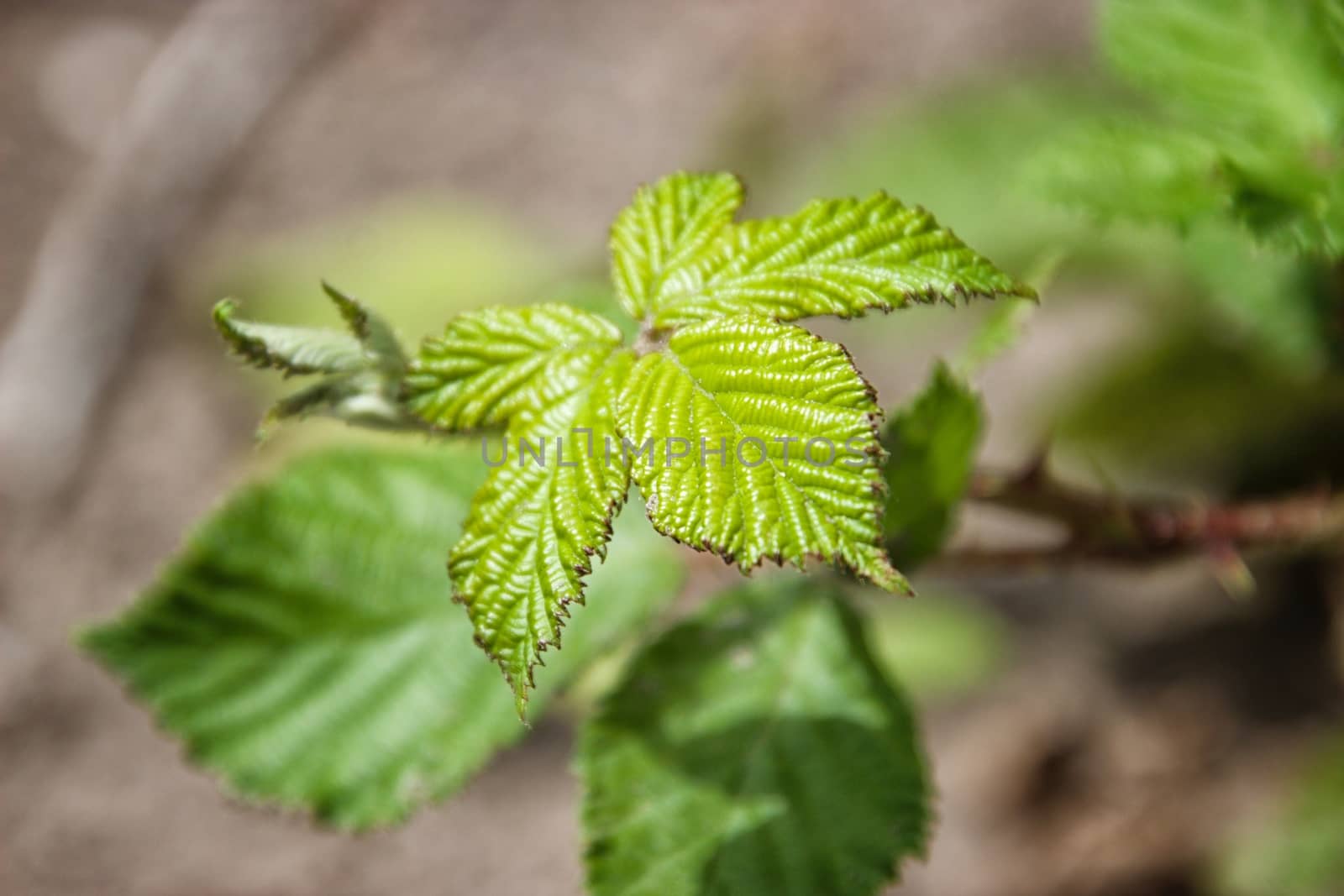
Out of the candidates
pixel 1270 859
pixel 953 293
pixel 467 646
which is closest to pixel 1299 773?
Result: pixel 1270 859

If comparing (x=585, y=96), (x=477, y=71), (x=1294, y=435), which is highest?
(x=477, y=71)

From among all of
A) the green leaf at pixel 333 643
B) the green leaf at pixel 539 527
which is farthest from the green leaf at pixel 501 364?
the green leaf at pixel 333 643

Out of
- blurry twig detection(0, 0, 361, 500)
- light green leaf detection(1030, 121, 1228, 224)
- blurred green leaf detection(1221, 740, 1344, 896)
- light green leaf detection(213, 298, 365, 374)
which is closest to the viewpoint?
light green leaf detection(213, 298, 365, 374)

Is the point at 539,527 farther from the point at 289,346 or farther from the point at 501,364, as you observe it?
the point at 289,346

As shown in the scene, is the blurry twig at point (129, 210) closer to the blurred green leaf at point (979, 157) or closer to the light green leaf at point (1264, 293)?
the blurred green leaf at point (979, 157)

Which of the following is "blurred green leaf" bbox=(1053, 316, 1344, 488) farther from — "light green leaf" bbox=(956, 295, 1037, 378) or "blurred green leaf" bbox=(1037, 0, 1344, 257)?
"light green leaf" bbox=(956, 295, 1037, 378)

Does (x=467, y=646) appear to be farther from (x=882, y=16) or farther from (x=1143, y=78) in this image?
(x=882, y=16)

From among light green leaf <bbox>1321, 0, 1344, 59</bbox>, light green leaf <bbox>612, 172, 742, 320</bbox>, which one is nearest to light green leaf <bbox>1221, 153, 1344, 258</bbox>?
light green leaf <bbox>1321, 0, 1344, 59</bbox>

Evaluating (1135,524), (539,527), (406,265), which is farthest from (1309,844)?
(406,265)
